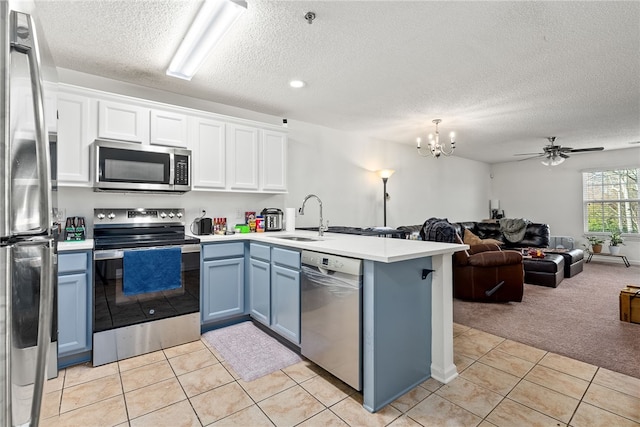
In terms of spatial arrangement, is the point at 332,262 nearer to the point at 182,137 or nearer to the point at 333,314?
the point at 333,314

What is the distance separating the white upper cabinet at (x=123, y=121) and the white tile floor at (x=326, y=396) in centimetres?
190

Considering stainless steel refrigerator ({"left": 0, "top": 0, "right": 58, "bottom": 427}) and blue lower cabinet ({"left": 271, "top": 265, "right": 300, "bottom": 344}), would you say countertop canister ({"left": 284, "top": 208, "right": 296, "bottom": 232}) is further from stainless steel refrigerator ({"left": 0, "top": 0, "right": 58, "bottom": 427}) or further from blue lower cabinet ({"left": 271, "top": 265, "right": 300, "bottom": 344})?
stainless steel refrigerator ({"left": 0, "top": 0, "right": 58, "bottom": 427})

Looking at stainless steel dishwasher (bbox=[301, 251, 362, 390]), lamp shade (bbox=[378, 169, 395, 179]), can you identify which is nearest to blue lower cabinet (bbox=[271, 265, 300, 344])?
stainless steel dishwasher (bbox=[301, 251, 362, 390])

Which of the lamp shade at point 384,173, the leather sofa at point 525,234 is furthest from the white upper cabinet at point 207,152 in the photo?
the leather sofa at point 525,234

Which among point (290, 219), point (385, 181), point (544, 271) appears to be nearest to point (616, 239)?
point (544, 271)

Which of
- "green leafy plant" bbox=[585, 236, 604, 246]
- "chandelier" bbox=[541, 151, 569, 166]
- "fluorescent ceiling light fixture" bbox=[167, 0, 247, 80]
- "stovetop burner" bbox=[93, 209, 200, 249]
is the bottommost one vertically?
"green leafy plant" bbox=[585, 236, 604, 246]

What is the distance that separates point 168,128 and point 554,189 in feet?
27.5

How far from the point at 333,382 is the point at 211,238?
65.8 inches

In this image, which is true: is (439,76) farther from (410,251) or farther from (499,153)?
(499,153)

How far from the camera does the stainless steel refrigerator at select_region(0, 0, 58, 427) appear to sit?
702 millimetres

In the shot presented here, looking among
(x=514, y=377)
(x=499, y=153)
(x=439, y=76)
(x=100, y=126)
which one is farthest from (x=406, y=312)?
(x=499, y=153)

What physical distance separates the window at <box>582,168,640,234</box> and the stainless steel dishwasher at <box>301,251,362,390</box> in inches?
305

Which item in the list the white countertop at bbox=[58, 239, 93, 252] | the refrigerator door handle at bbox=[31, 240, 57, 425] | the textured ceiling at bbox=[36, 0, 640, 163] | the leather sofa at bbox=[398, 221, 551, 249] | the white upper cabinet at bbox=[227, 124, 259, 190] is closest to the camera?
the refrigerator door handle at bbox=[31, 240, 57, 425]

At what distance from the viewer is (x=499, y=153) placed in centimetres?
685
